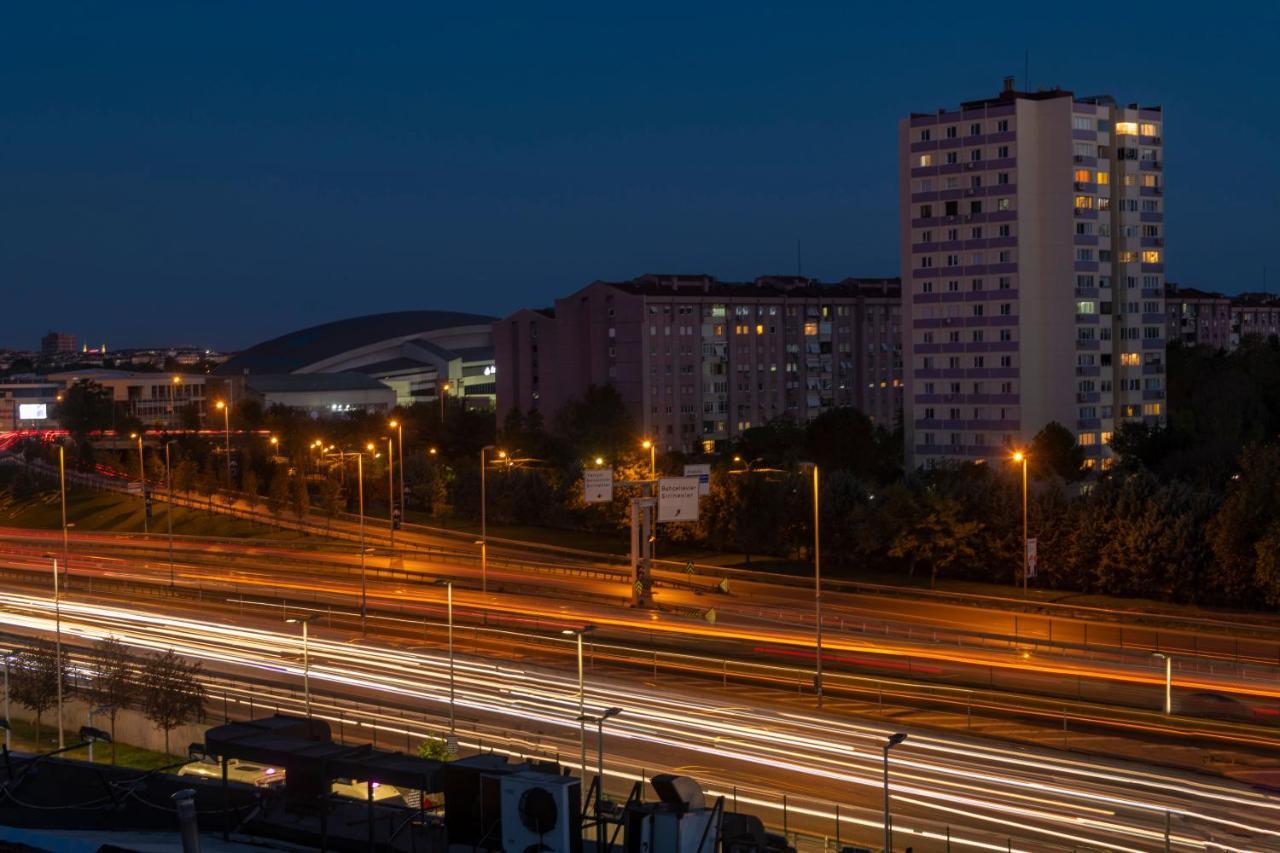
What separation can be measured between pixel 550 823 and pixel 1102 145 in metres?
71.6

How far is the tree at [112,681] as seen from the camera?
32.2 meters

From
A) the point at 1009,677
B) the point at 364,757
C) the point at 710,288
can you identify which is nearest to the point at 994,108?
the point at 710,288

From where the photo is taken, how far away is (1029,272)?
75438mm

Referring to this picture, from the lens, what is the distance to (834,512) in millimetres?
55812

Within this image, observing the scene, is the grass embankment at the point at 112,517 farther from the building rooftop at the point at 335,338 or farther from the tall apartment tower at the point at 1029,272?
the building rooftop at the point at 335,338

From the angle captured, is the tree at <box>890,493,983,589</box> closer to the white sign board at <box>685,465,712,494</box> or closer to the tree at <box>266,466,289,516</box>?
the white sign board at <box>685,465,712,494</box>

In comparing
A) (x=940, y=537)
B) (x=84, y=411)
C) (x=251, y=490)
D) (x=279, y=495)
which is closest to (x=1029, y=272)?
(x=940, y=537)

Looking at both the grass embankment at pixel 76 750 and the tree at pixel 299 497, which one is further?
the tree at pixel 299 497

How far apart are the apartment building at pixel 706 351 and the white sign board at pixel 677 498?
181 ft

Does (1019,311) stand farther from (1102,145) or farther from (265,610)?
(265,610)

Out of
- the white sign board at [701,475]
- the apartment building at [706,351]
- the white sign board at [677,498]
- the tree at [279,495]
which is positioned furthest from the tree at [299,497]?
the apartment building at [706,351]

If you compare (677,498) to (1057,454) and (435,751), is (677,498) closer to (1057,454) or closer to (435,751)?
(435,751)

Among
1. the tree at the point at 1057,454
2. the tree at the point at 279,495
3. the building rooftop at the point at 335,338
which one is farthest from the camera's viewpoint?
the building rooftop at the point at 335,338

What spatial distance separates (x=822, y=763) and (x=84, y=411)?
10244 centimetres
